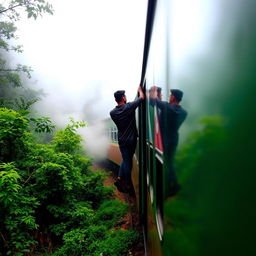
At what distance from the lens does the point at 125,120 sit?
344 centimetres

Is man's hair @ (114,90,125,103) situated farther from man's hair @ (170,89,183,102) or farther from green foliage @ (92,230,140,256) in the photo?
green foliage @ (92,230,140,256)

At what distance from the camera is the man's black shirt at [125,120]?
3.28m

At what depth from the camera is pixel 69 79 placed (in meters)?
26.6

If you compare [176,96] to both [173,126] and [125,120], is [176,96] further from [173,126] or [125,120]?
[125,120]

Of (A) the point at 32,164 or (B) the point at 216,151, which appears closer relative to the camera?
(B) the point at 216,151

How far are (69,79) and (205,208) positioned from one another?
89.4 ft

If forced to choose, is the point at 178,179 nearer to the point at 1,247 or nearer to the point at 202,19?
the point at 202,19

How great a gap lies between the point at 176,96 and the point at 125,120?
103 inches

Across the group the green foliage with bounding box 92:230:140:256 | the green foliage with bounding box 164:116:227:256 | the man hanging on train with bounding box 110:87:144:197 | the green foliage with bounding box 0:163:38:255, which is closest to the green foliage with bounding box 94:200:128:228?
the green foliage with bounding box 92:230:140:256

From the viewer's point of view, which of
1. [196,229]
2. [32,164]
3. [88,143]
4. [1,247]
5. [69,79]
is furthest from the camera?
[69,79]

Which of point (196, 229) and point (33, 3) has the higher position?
point (33, 3)

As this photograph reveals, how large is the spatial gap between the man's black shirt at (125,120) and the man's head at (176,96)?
89.8 inches

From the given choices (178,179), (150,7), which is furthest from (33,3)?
(178,179)

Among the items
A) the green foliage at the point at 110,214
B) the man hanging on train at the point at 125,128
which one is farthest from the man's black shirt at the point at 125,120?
the green foliage at the point at 110,214
